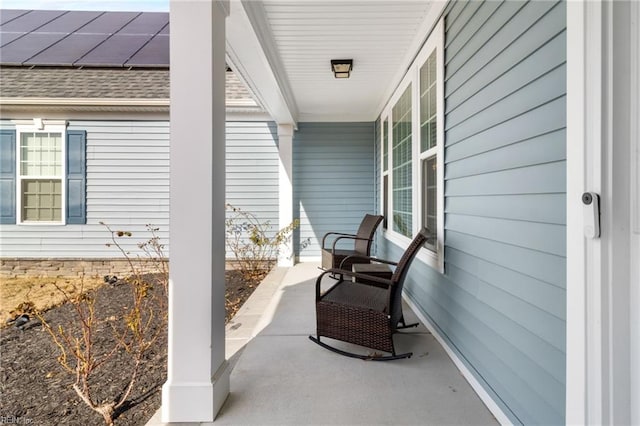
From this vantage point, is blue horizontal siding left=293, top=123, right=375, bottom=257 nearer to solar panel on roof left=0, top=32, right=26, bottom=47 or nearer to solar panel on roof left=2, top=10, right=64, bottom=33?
solar panel on roof left=0, top=32, right=26, bottom=47

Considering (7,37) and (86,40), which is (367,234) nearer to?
(86,40)

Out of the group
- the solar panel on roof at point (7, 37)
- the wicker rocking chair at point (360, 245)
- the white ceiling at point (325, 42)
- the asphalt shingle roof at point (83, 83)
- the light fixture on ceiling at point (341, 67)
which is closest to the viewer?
the white ceiling at point (325, 42)

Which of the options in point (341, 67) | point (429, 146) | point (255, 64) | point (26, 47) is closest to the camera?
point (429, 146)

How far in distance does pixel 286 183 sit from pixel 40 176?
4.47 metres

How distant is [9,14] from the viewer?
6.68 meters

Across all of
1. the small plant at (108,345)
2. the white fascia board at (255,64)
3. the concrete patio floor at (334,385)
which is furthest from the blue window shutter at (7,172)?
the concrete patio floor at (334,385)

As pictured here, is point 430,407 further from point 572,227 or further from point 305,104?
point 305,104

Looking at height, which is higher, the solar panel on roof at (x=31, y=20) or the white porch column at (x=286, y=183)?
the solar panel on roof at (x=31, y=20)

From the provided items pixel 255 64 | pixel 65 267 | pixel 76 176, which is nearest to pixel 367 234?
pixel 255 64

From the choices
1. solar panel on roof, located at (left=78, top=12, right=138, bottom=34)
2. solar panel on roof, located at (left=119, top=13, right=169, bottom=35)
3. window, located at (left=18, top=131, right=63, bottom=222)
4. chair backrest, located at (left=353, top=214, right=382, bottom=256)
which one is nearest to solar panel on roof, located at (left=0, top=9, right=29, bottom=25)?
solar panel on roof, located at (left=78, top=12, right=138, bottom=34)

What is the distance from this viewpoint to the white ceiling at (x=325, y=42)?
2414 mm

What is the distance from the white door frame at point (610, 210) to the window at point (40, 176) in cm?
717

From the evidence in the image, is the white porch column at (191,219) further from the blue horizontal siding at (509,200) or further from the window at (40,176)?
the window at (40,176)

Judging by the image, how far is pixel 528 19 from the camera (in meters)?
1.33
